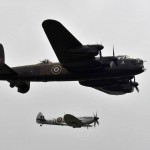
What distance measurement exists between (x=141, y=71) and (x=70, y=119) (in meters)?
20.5

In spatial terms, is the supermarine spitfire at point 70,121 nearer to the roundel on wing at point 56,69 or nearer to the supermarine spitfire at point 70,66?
the supermarine spitfire at point 70,66

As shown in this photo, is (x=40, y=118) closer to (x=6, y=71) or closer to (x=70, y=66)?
(x=6, y=71)

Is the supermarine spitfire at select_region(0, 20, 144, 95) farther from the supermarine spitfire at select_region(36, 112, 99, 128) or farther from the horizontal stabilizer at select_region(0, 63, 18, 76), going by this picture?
the supermarine spitfire at select_region(36, 112, 99, 128)

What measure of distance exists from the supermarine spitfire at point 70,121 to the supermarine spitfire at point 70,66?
14923 mm

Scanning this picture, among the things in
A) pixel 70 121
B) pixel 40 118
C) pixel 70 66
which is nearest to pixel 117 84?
pixel 70 66

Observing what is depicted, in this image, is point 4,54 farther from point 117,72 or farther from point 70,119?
point 70,119

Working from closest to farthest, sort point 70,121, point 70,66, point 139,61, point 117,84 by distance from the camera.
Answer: point 139,61, point 70,66, point 117,84, point 70,121

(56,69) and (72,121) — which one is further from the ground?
(56,69)

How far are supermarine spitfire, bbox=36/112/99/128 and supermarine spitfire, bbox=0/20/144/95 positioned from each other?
1492 centimetres

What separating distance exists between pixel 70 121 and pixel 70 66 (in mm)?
19560

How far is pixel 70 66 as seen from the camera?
4144 cm

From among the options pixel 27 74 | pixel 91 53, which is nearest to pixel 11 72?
pixel 27 74

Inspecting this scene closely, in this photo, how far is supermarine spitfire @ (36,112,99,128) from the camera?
5943cm

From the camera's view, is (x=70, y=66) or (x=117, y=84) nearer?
(x=70, y=66)
